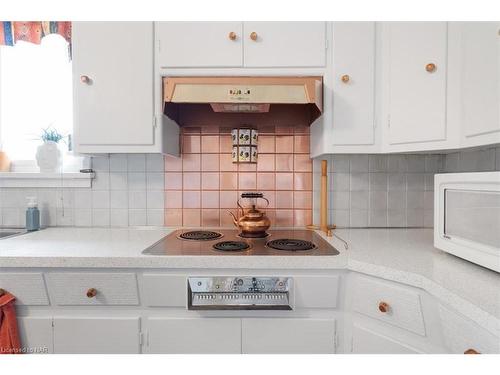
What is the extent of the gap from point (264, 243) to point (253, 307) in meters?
0.34

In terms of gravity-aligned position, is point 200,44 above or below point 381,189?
above

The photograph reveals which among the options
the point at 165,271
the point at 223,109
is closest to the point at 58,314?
the point at 165,271

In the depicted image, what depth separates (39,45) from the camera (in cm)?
184

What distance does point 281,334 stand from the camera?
117 centimetres

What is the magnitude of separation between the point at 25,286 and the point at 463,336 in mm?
1570

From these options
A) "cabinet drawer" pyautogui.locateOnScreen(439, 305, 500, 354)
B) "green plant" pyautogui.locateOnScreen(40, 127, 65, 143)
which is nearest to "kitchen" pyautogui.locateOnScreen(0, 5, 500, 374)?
"cabinet drawer" pyautogui.locateOnScreen(439, 305, 500, 354)

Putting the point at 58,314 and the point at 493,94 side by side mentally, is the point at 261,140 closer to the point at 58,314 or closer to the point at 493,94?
the point at 493,94

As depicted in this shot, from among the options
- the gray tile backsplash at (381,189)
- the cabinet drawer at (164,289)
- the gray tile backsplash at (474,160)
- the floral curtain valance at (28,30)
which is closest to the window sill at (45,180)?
the floral curtain valance at (28,30)

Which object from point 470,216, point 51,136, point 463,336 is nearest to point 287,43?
point 470,216

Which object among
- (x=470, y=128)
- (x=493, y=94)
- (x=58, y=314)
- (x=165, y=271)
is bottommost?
(x=58, y=314)

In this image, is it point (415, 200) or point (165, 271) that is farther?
point (415, 200)

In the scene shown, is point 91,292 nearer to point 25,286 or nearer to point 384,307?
point 25,286

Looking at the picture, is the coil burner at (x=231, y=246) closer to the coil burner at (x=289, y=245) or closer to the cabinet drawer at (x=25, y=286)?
the coil burner at (x=289, y=245)

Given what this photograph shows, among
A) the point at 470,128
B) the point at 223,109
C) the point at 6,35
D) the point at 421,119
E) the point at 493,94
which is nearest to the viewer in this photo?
the point at 493,94
